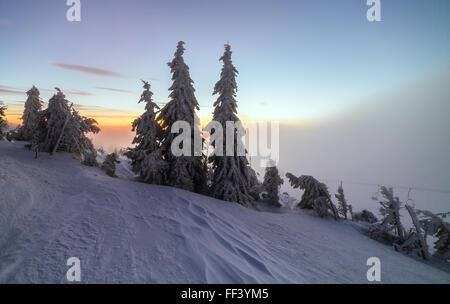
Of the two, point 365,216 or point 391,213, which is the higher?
point 391,213

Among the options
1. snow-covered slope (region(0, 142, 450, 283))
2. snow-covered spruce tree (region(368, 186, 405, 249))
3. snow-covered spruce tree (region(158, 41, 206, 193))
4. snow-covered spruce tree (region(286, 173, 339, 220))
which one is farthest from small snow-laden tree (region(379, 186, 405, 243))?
snow-covered spruce tree (region(158, 41, 206, 193))

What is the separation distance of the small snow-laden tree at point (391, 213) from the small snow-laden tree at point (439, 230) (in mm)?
1494

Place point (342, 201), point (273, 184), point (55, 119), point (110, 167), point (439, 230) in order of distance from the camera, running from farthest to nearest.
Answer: point (273, 184)
point (342, 201)
point (55, 119)
point (110, 167)
point (439, 230)

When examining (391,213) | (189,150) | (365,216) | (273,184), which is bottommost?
(365,216)

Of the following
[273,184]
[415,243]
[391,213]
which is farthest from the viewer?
[273,184]

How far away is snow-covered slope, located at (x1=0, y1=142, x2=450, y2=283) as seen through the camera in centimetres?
411

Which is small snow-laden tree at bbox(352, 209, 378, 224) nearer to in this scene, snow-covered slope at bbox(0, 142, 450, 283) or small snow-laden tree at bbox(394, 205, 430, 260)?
small snow-laden tree at bbox(394, 205, 430, 260)

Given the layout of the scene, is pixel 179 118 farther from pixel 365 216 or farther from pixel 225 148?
pixel 365 216

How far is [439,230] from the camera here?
1187 centimetres

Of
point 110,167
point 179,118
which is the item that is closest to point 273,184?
point 179,118

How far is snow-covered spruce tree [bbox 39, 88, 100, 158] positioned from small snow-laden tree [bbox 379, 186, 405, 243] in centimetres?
2360

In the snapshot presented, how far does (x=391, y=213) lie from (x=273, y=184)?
10.7 metres

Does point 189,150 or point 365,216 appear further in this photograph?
Answer: point 365,216
